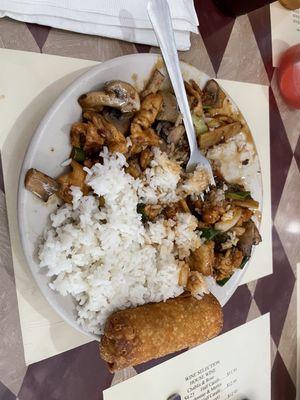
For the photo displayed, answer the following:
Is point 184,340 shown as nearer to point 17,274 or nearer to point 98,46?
point 17,274

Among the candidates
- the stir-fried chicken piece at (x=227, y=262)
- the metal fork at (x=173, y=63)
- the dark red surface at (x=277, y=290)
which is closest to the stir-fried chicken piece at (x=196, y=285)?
the stir-fried chicken piece at (x=227, y=262)

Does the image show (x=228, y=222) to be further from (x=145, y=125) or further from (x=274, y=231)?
(x=274, y=231)

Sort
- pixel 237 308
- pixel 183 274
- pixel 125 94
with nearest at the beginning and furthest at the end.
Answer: pixel 125 94 → pixel 183 274 → pixel 237 308

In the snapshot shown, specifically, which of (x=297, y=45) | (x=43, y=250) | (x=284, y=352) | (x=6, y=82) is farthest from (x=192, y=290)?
(x=297, y=45)

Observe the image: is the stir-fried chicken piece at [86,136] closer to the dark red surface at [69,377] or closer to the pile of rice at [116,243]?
the pile of rice at [116,243]

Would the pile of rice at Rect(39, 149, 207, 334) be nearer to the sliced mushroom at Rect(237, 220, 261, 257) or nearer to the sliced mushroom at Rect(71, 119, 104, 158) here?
the sliced mushroom at Rect(71, 119, 104, 158)

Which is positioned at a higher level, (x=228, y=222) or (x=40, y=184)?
(x=40, y=184)

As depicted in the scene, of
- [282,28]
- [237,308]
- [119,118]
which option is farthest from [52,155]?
[282,28]
